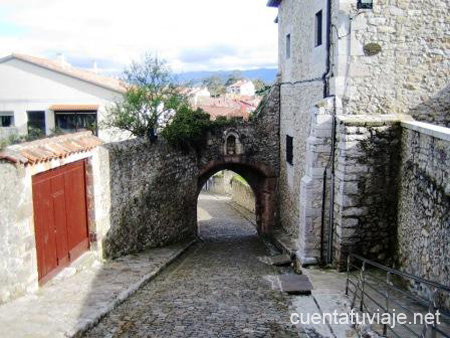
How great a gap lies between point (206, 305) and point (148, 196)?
600 cm

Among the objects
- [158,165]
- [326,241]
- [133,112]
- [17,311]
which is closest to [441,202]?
[326,241]

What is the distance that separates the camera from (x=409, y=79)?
9.44 meters

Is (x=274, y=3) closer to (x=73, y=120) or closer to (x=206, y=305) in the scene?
(x=206, y=305)

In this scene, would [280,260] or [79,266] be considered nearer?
[79,266]

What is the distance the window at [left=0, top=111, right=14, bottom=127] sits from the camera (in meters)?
23.8

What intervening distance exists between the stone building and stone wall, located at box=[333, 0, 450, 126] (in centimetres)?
2

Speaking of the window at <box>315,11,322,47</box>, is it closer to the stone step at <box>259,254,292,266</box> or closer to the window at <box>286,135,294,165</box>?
the window at <box>286,135,294,165</box>

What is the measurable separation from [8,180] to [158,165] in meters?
7.00

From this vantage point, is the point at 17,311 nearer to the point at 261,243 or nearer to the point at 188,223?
the point at 188,223

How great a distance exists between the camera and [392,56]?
30.4 feet

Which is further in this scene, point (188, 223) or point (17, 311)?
point (188, 223)

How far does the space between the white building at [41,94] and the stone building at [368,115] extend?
53.3 ft

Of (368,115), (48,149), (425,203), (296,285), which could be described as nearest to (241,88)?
(368,115)

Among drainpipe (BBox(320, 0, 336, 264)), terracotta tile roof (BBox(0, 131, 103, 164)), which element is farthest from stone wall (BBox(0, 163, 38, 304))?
drainpipe (BBox(320, 0, 336, 264))
